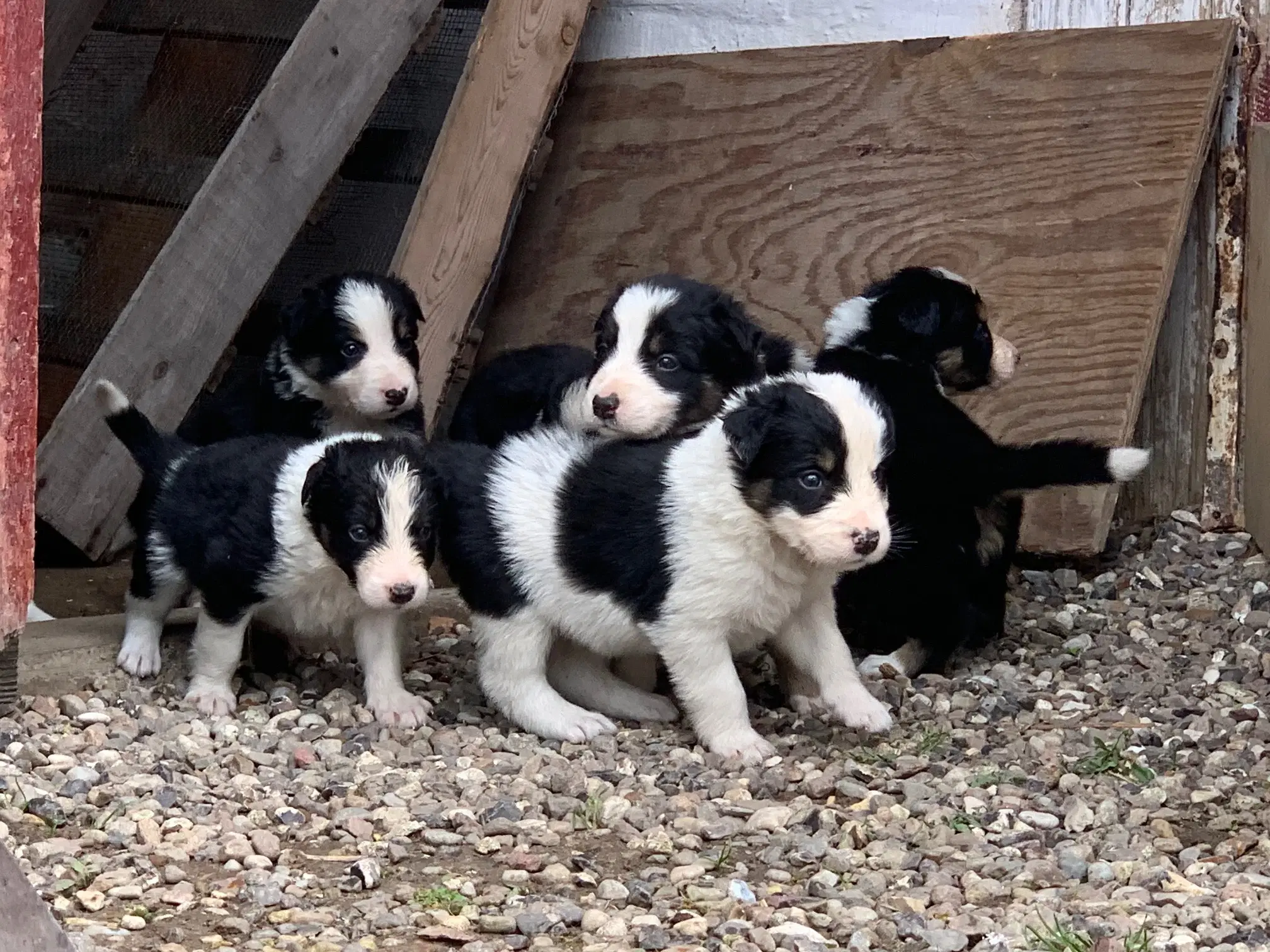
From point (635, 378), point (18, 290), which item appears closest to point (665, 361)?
point (635, 378)

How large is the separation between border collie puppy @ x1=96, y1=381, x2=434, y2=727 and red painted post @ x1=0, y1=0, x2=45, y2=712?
928 millimetres

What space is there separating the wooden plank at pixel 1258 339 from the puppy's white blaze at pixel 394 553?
2.91 metres

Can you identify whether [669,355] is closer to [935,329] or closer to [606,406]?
[606,406]

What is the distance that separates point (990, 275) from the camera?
5.70 meters

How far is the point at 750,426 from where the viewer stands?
3.89 metres

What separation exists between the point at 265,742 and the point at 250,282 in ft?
6.37

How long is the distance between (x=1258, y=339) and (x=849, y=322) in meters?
1.43

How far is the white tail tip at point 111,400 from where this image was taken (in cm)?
485

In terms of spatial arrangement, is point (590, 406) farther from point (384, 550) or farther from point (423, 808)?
point (423, 808)

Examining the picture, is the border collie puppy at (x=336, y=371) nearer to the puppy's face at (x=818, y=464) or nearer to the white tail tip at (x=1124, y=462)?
the puppy's face at (x=818, y=464)

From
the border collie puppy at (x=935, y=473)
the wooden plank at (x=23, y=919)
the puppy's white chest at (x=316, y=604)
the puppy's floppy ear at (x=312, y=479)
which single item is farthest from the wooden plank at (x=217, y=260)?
the wooden plank at (x=23, y=919)

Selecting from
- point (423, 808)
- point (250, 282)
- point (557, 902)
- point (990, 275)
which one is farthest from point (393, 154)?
point (557, 902)

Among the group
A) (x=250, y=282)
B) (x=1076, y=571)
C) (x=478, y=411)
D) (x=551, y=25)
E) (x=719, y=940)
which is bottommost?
(x=719, y=940)

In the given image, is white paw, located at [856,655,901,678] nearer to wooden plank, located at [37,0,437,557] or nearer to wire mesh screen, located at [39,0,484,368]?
wooden plank, located at [37,0,437,557]
